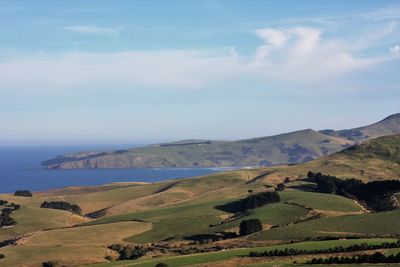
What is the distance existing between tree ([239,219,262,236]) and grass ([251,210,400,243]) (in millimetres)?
3873

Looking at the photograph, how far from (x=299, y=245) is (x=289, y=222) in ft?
89.8

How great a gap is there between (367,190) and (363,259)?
215ft

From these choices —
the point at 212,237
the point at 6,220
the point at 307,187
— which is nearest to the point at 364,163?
the point at 307,187

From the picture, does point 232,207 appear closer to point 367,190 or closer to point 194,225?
point 194,225

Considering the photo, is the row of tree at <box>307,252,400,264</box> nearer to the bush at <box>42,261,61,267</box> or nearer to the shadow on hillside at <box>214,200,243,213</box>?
the bush at <box>42,261,61,267</box>

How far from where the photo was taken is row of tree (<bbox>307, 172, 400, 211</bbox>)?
99.9 metres

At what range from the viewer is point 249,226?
79.2 meters

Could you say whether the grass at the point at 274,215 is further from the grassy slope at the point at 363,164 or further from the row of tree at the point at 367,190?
the grassy slope at the point at 363,164

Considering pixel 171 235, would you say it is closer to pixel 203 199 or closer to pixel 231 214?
pixel 231 214

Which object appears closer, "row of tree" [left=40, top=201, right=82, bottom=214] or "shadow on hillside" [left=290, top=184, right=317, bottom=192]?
"shadow on hillside" [left=290, top=184, right=317, bottom=192]

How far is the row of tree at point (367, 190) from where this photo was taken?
99.9 m

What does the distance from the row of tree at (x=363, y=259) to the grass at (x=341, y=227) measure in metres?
20.8

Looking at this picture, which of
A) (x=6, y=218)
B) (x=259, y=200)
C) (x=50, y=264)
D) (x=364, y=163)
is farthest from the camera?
(x=364, y=163)

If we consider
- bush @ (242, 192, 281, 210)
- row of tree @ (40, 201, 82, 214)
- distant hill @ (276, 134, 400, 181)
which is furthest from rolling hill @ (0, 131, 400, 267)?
row of tree @ (40, 201, 82, 214)
